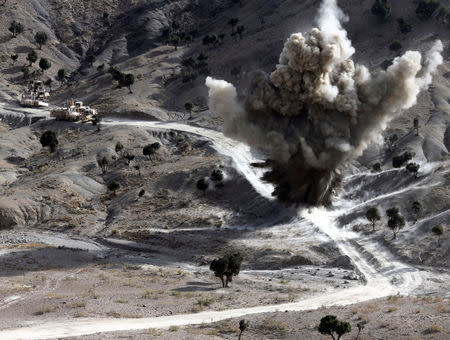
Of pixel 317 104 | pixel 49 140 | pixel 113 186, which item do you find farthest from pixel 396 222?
pixel 49 140

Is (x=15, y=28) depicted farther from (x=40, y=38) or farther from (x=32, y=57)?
(x=32, y=57)

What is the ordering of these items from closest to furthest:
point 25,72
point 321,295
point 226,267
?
1. point 321,295
2. point 226,267
3. point 25,72

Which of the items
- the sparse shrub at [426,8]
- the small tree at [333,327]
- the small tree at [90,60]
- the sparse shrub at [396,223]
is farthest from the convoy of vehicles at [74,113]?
the small tree at [333,327]

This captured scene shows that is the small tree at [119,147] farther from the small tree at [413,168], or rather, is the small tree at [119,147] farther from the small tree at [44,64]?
the small tree at [44,64]

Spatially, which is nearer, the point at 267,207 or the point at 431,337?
the point at 431,337

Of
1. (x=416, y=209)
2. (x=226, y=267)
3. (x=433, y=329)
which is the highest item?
(x=416, y=209)

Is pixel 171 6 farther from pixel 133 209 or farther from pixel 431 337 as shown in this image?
pixel 431 337

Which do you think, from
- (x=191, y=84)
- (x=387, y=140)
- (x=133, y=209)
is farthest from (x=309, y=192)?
(x=191, y=84)
